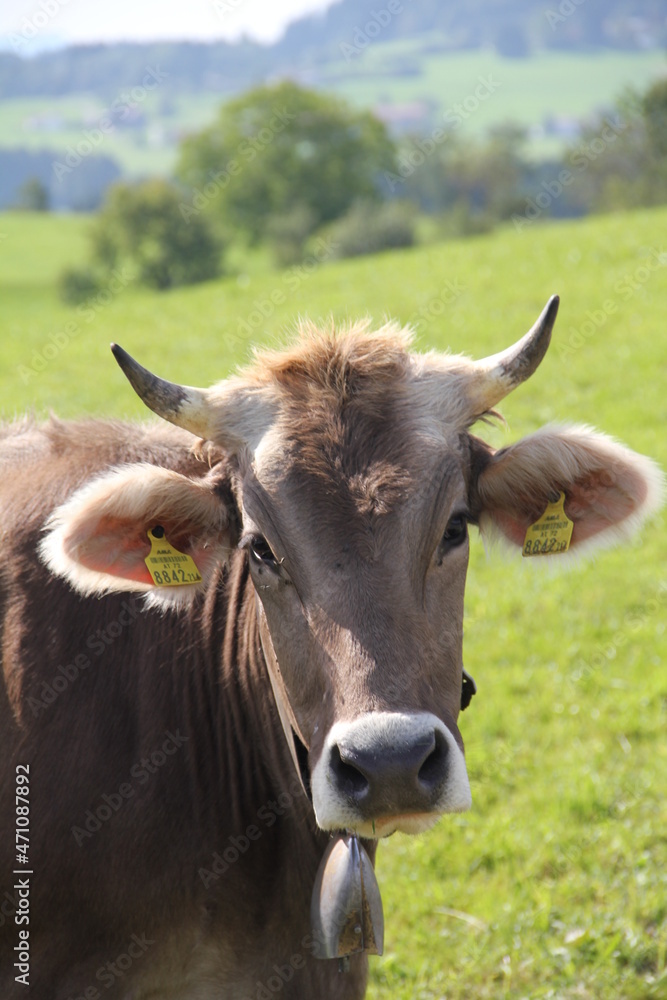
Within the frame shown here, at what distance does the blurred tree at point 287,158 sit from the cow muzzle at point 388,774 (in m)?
63.7

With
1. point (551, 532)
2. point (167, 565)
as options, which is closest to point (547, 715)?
point (551, 532)

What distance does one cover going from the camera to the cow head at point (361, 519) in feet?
8.91

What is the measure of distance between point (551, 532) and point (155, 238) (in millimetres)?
53557

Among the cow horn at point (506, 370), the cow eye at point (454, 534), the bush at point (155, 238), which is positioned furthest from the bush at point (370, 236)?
the cow eye at point (454, 534)

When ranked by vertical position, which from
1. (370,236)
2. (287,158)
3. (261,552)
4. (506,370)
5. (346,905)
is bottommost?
(287,158)

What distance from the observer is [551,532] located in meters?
3.50

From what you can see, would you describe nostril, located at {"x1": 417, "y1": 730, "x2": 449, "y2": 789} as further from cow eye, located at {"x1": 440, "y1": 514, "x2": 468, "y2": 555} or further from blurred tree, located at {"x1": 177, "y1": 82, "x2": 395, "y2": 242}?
blurred tree, located at {"x1": 177, "y1": 82, "x2": 395, "y2": 242}

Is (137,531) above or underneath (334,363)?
underneath

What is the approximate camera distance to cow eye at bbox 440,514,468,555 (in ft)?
10.2

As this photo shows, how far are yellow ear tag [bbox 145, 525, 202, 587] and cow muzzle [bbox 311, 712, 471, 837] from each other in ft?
2.94

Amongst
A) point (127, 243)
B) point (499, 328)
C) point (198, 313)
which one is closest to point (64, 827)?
point (499, 328)

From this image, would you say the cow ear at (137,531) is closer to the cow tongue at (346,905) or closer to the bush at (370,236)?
the cow tongue at (346,905)

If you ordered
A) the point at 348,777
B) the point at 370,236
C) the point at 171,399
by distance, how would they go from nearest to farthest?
the point at 348,777 < the point at 171,399 < the point at 370,236

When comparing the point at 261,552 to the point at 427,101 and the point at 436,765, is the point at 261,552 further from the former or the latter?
the point at 427,101
